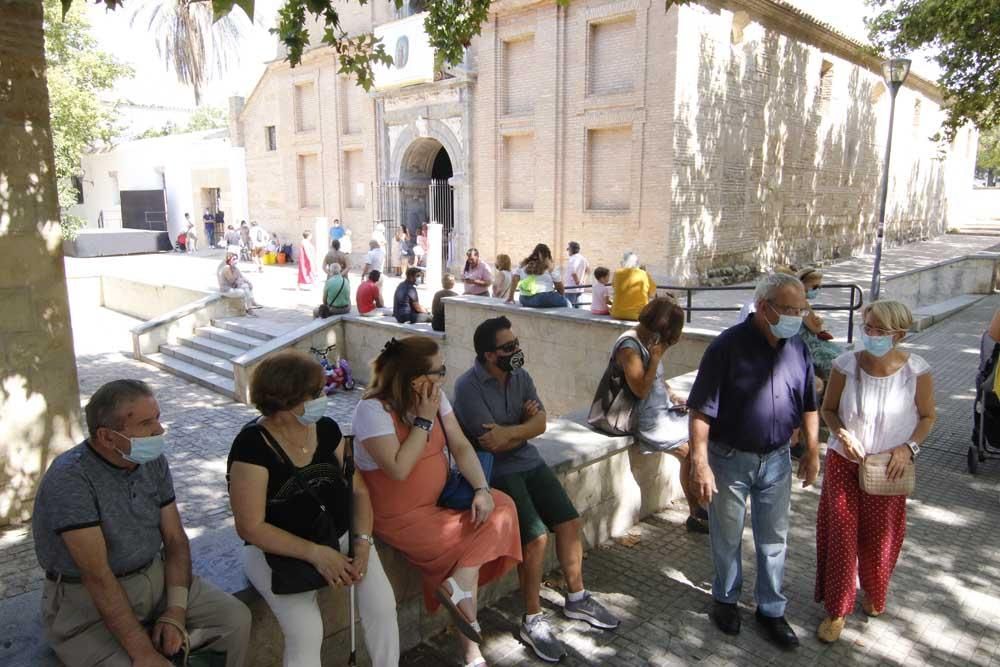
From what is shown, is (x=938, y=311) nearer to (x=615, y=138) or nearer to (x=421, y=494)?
(x=615, y=138)

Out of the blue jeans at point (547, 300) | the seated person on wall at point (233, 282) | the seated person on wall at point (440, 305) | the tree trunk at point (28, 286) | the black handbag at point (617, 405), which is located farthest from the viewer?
the seated person on wall at point (233, 282)

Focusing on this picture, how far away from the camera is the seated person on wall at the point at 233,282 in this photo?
50.2 ft

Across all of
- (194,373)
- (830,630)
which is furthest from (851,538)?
(194,373)

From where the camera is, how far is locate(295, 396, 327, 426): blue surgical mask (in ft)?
9.10

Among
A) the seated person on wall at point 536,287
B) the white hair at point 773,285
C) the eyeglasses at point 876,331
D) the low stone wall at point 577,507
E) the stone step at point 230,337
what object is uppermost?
the white hair at point 773,285

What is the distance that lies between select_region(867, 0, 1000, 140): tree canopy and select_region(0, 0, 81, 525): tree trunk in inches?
540

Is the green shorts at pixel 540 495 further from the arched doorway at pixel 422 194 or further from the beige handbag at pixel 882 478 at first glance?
the arched doorway at pixel 422 194

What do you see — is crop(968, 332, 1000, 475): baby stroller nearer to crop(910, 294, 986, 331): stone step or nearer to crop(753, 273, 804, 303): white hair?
crop(753, 273, 804, 303): white hair

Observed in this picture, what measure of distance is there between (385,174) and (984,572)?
1965 centimetres

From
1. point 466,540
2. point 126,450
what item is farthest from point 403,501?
point 126,450

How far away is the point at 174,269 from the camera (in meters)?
23.8

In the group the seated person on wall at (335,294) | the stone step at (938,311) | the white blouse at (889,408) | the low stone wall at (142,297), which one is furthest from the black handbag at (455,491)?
the low stone wall at (142,297)

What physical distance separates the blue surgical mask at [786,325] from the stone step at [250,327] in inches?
452

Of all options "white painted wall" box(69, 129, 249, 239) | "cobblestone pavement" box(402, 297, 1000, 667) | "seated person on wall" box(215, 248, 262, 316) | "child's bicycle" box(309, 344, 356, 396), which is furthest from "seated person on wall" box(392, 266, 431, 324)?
"white painted wall" box(69, 129, 249, 239)
